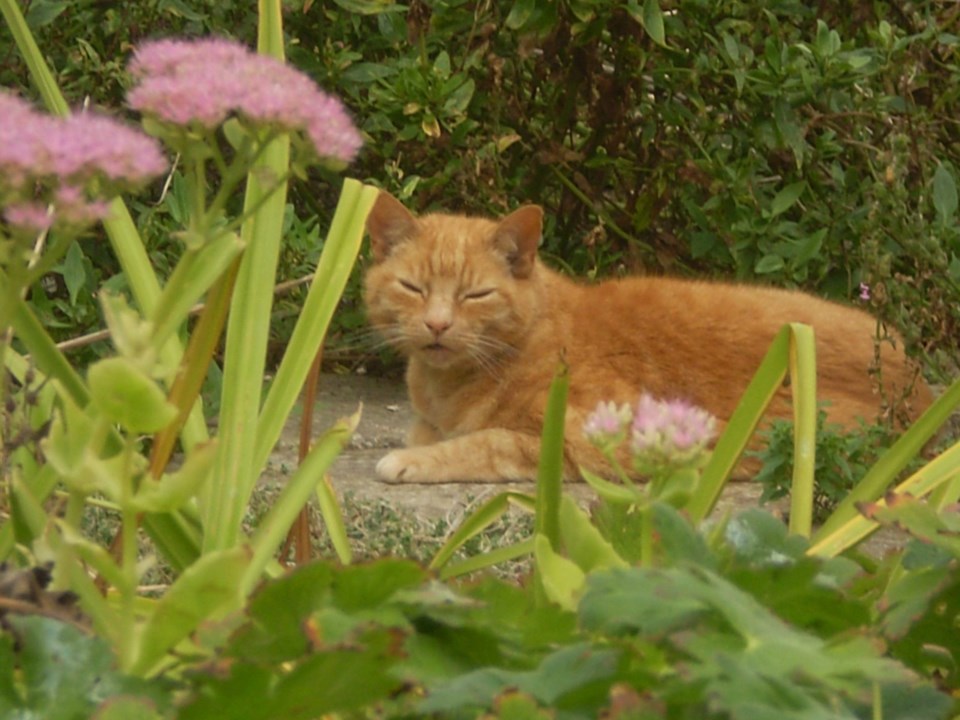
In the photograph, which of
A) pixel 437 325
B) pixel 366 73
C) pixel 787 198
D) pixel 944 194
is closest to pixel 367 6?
pixel 366 73

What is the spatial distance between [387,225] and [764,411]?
8.31 ft

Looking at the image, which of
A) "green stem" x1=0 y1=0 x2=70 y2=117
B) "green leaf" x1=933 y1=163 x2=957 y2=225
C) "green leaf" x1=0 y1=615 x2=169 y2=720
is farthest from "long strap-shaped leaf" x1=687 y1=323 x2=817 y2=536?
"green leaf" x1=933 y1=163 x2=957 y2=225

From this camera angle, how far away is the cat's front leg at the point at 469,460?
3672 mm

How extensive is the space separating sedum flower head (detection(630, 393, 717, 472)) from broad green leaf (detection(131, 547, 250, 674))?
1.08ft

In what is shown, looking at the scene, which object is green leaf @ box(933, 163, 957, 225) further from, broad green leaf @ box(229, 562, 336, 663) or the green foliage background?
broad green leaf @ box(229, 562, 336, 663)

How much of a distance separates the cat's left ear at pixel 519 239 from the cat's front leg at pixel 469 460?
0.45 m

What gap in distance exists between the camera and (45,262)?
3.62ft

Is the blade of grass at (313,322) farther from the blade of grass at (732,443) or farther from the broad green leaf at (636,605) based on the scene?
the broad green leaf at (636,605)

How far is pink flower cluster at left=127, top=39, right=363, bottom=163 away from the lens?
107 cm

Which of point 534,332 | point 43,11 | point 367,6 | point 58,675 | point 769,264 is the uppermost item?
point 367,6

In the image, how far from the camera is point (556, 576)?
3.87ft

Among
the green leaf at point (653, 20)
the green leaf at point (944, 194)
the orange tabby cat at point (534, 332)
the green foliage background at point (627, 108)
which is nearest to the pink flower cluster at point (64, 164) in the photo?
the green leaf at point (944, 194)

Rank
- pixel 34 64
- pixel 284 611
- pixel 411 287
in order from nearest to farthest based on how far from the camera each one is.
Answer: pixel 284 611, pixel 34 64, pixel 411 287

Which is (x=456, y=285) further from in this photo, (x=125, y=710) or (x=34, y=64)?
(x=125, y=710)
